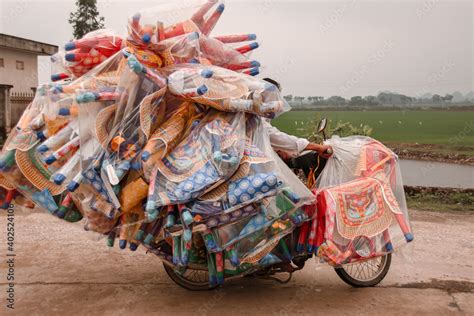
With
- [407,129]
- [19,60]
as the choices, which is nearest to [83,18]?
[19,60]

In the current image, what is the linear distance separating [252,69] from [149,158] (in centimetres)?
128

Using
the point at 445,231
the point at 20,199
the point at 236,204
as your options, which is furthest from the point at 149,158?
the point at 445,231

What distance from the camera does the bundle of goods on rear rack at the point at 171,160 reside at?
355cm

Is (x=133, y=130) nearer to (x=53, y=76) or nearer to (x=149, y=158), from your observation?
(x=149, y=158)

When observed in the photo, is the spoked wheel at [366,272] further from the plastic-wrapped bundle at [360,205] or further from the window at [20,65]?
the window at [20,65]

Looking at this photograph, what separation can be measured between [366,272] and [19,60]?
22.7 m

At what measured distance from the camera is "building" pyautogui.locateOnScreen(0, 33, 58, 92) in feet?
73.9

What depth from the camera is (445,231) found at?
6250 millimetres

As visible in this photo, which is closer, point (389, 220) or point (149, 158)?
point (149, 158)

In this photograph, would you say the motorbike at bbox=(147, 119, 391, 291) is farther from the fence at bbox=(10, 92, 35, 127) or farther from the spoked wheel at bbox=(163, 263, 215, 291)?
the fence at bbox=(10, 92, 35, 127)

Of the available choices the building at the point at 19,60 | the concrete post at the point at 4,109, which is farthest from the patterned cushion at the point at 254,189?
the building at the point at 19,60

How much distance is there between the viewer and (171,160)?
143 inches

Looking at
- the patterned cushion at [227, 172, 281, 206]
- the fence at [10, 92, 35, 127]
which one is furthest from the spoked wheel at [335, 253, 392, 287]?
the fence at [10, 92, 35, 127]

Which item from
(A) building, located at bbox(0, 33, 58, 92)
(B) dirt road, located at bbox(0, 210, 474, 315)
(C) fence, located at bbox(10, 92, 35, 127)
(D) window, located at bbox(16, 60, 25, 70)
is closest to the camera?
(B) dirt road, located at bbox(0, 210, 474, 315)
